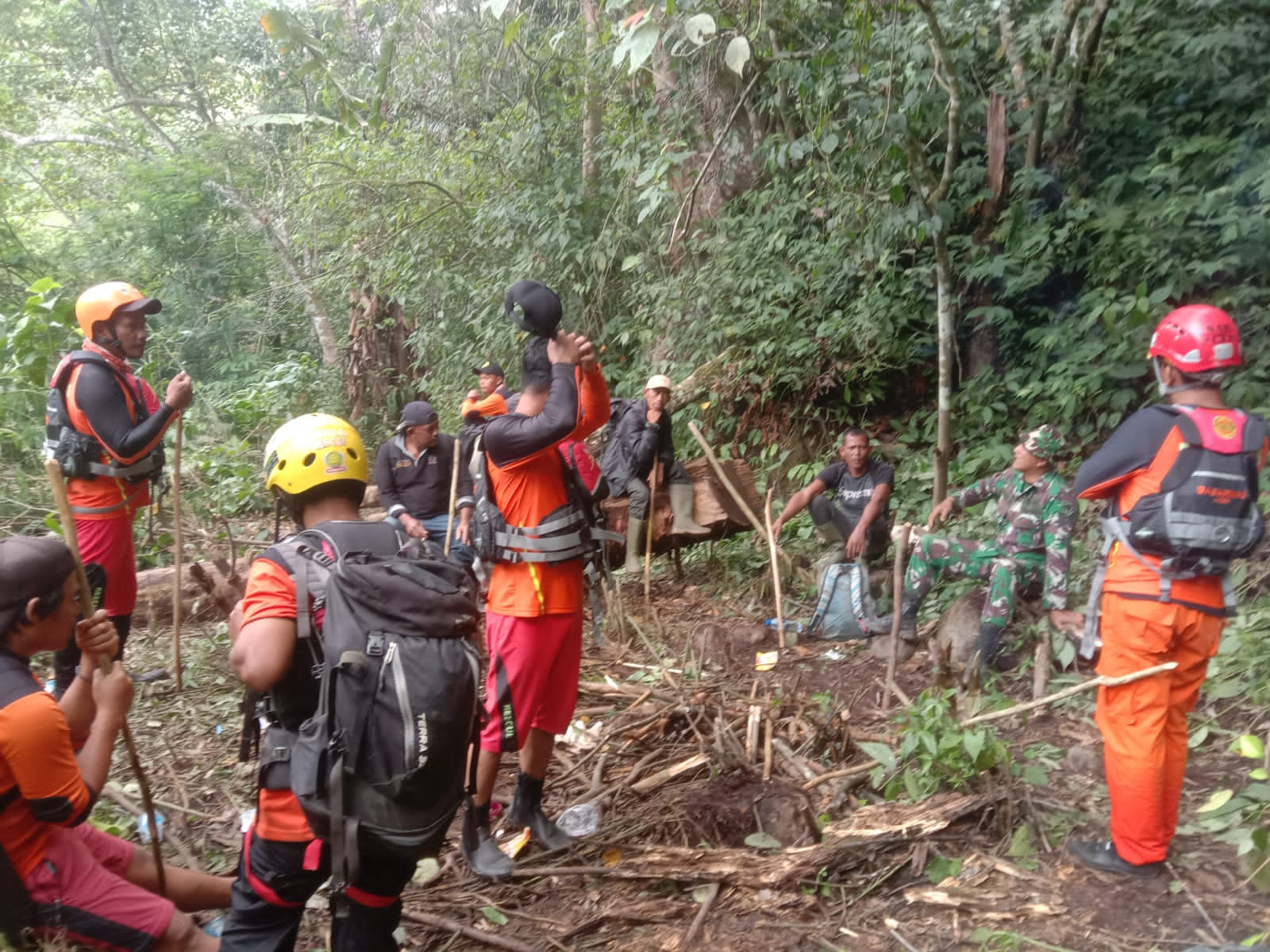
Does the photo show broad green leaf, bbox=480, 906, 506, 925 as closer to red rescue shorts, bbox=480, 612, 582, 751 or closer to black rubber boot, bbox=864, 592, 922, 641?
red rescue shorts, bbox=480, 612, 582, 751

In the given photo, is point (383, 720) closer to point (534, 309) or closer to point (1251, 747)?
point (534, 309)

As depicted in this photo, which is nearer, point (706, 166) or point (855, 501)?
point (706, 166)

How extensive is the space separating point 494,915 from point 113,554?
2.95 metres

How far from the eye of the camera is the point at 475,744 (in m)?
2.82

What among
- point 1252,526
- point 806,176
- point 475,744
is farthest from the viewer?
point 806,176

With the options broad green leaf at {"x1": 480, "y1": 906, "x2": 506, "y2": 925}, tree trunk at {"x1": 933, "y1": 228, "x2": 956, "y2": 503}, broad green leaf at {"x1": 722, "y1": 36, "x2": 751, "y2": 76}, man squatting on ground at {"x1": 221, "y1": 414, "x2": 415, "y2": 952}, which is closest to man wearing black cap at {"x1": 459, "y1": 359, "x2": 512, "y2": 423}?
A: man squatting on ground at {"x1": 221, "y1": 414, "x2": 415, "y2": 952}

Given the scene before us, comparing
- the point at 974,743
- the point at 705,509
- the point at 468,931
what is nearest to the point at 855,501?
the point at 705,509

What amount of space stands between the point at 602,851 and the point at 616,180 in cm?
915

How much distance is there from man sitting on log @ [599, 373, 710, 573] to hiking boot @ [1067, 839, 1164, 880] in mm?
4556

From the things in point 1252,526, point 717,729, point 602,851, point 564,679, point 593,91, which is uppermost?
point 593,91

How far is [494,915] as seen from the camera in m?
3.66

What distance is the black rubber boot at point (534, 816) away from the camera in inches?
161

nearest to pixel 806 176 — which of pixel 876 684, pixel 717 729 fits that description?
pixel 876 684

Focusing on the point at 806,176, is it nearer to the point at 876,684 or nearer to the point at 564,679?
the point at 876,684
